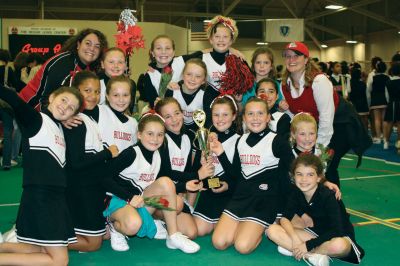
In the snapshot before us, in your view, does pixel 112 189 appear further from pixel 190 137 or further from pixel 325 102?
pixel 325 102

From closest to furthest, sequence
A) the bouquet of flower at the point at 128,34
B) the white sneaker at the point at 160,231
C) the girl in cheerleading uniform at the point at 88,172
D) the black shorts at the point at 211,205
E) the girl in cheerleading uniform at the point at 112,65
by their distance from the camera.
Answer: the girl in cheerleading uniform at the point at 88,172 < the white sneaker at the point at 160,231 < the black shorts at the point at 211,205 < the girl in cheerleading uniform at the point at 112,65 < the bouquet of flower at the point at 128,34

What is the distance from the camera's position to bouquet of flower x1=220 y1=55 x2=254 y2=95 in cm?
480

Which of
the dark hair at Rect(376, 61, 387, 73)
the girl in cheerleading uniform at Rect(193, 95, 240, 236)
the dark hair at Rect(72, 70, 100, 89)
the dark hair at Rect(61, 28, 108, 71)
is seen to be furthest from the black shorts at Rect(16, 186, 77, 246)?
the dark hair at Rect(376, 61, 387, 73)

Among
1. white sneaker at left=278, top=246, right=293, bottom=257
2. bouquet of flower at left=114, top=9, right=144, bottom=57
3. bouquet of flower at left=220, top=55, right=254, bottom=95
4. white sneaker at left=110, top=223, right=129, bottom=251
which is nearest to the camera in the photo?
white sneaker at left=278, top=246, right=293, bottom=257

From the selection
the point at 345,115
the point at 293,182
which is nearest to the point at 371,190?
the point at 345,115

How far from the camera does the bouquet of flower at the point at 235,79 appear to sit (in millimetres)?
4801

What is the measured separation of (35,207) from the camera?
10.9 ft

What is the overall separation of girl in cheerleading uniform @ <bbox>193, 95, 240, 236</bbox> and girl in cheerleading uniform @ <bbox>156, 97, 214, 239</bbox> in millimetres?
109

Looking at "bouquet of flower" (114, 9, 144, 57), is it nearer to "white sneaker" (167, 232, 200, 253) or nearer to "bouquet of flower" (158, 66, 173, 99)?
"bouquet of flower" (158, 66, 173, 99)

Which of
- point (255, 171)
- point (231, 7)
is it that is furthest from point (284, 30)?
point (255, 171)

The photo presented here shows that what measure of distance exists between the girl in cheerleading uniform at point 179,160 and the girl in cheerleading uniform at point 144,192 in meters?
0.20

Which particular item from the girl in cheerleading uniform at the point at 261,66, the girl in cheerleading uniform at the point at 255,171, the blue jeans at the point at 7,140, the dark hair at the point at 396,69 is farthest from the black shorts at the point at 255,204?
the dark hair at the point at 396,69

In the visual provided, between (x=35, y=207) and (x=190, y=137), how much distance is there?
190cm

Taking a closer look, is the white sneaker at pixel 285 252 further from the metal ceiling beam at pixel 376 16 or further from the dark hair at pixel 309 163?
the metal ceiling beam at pixel 376 16
